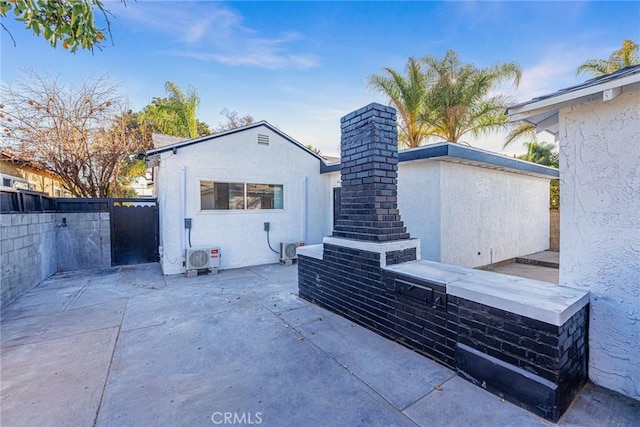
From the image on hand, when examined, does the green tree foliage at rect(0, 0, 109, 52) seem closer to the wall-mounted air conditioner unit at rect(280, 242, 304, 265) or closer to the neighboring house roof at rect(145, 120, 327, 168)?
the neighboring house roof at rect(145, 120, 327, 168)

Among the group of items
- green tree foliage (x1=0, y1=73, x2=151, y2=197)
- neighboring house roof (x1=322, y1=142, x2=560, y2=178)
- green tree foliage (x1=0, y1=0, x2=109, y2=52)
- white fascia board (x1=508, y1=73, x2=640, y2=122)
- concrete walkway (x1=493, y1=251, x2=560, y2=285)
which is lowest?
concrete walkway (x1=493, y1=251, x2=560, y2=285)

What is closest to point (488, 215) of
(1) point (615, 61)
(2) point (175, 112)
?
(1) point (615, 61)

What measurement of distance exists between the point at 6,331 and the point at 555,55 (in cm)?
1150

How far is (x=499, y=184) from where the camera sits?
7668mm

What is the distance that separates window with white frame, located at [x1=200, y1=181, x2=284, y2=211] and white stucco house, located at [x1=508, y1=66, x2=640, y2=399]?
6.56 meters

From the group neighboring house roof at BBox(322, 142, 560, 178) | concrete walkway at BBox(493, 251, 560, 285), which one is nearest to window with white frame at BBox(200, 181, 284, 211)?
neighboring house roof at BBox(322, 142, 560, 178)

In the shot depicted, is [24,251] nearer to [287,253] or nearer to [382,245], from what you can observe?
Answer: [287,253]

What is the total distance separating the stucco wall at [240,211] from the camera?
6793 millimetres

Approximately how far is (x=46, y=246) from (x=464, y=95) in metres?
14.2

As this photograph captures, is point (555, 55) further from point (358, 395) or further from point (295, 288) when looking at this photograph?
point (358, 395)

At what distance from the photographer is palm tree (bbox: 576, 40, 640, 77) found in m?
9.67

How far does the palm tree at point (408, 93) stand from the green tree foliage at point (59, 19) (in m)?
11.5

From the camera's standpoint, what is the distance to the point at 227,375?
8.75 ft

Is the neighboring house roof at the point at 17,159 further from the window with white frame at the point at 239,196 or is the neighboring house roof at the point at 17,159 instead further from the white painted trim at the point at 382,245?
the white painted trim at the point at 382,245
